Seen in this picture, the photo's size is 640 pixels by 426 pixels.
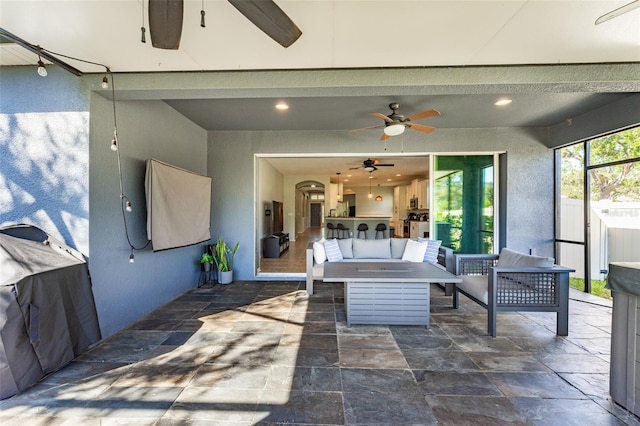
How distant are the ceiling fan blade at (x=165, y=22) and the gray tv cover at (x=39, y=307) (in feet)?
6.66

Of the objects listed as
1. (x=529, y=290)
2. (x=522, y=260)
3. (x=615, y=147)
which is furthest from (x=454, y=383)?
(x=615, y=147)

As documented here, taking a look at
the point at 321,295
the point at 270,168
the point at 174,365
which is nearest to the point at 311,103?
the point at 321,295

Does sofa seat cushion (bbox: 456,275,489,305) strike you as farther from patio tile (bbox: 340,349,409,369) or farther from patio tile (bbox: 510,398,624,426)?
patio tile (bbox: 340,349,409,369)

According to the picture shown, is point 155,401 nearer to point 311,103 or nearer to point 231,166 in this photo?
point 311,103

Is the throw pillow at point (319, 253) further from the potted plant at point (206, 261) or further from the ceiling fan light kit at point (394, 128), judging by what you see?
the ceiling fan light kit at point (394, 128)

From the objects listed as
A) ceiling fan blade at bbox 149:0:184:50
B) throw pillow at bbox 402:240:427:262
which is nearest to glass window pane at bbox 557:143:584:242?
throw pillow at bbox 402:240:427:262

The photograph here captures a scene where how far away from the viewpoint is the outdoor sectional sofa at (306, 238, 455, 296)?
4273 millimetres

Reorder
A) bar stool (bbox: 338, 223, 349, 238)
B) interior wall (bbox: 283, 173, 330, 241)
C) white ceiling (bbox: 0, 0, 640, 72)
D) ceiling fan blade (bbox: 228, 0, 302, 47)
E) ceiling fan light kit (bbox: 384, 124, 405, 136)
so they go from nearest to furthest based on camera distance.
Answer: ceiling fan blade (bbox: 228, 0, 302, 47) → white ceiling (bbox: 0, 0, 640, 72) → ceiling fan light kit (bbox: 384, 124, 405, 136) → bar stool (bbox: 338, 223, 349, 238) → interior wall (bbox: 283, 173, 330, 241)

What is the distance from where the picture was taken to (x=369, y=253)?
4.74 m

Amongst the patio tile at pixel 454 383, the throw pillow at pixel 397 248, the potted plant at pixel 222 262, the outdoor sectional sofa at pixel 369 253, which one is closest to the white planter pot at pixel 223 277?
the potted plant at pixel 222 262

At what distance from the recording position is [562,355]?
2557 mm

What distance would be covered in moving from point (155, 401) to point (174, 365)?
1.48 feet

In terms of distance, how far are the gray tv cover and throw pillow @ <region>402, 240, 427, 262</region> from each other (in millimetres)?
4087

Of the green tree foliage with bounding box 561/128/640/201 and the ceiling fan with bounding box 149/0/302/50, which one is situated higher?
the ceiling fan with bounding box 149/0/302/50
